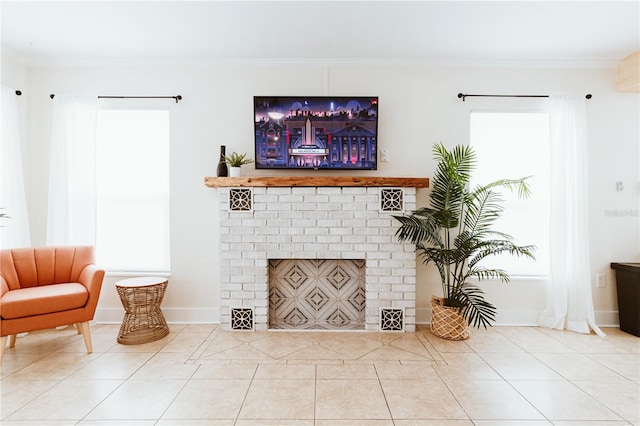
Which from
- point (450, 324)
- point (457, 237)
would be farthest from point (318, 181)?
point (450, 324)

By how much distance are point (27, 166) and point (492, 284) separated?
4.82 meters

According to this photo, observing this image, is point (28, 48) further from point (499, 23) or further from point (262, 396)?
point (499, 23)

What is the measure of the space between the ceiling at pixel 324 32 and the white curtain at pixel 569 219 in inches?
24.6

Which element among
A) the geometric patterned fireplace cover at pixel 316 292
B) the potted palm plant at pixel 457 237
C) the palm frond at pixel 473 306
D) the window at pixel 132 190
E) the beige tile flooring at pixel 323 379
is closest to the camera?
the beige tile flooring at pixel 323 379

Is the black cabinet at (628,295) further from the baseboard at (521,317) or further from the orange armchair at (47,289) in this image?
the orange armchair at (47,289)

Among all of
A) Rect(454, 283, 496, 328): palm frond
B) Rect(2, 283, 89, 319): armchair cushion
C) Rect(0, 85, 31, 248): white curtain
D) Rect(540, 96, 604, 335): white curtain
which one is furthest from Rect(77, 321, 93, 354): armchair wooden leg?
Rect(540, 96, 604, 335): white curtain

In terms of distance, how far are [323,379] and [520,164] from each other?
279cm

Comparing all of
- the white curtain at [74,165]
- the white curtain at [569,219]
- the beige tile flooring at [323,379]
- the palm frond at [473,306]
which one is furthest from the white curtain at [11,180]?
the white curtain at [569,219]

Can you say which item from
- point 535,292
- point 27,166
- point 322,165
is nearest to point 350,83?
point 322,165

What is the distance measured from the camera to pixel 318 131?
316cm

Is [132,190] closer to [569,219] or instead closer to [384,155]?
[384,155]

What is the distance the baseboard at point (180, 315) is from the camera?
3.32 meters

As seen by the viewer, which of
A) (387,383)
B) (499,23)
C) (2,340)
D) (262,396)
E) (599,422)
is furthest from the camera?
(499,23)

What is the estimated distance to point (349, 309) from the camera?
10.7 feet
